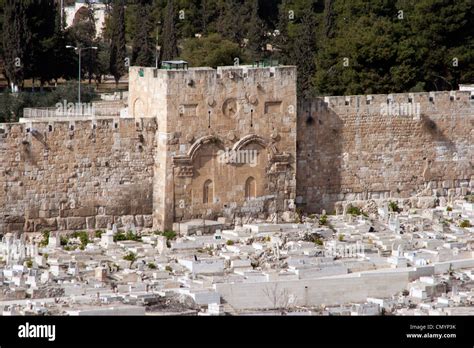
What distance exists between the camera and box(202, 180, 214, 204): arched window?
49.7 meters

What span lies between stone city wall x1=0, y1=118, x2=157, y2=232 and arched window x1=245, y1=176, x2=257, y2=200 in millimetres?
2384

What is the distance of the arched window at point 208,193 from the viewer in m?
49.7

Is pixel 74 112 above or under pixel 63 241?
above

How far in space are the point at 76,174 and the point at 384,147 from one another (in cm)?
852

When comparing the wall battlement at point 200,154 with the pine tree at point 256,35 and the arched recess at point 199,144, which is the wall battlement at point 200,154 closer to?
the arched recess at point 199,144

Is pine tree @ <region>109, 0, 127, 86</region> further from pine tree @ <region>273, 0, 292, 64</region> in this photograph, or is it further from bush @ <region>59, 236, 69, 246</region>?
bush @ <region>59, 236, 69, 246</region>

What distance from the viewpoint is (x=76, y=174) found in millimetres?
48438

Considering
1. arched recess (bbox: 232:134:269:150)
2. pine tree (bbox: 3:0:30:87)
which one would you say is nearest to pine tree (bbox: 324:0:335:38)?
pine tree (bbox: 3:0:30:87)

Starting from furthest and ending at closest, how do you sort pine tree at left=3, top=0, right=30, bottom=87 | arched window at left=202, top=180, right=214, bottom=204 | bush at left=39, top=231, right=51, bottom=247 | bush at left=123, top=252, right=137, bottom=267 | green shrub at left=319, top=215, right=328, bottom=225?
1. pine tree at left=3, top=0, right=30, bottom=87
2. green shrub at left=319, top=215, right=328, bottom=225
3. arched window at left=202, top=180, right=214, bottom=204
4. bush at left=39, top=231, right=51, bottom=247
5. bush at left=123, top=252, right=137, bottom=267

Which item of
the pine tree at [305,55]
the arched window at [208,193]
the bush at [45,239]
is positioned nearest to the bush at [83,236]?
the bush at [45,239]

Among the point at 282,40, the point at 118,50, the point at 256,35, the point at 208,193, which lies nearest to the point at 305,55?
the point at 118,50

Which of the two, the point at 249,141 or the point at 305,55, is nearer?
the point at 249,141

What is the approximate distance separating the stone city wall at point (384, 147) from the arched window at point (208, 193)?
2.78 metres

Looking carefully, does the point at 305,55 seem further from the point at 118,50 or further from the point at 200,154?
the point at 200,154
